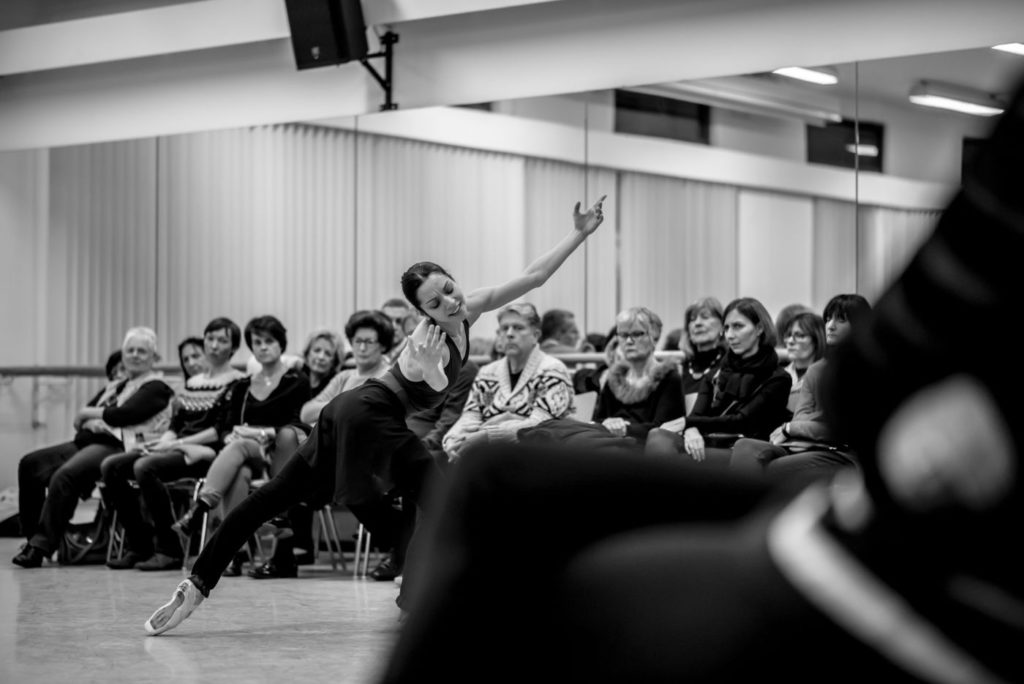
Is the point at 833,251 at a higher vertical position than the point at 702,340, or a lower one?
higher

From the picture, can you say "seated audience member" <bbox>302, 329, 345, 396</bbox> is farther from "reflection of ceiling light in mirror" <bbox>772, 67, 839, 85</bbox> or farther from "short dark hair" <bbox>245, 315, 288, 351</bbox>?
"reflection of ceiling light in mirror" <bbox>772, 67, 839, 85</bbox>

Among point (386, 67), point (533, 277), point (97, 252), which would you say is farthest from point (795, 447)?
point (97, 252)

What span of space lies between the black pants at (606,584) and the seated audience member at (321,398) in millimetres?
5696

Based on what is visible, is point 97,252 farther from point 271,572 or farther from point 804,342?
point 804,342

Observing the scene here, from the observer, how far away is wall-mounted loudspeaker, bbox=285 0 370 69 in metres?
8.31

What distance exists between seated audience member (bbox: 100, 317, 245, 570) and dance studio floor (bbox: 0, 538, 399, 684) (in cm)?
33

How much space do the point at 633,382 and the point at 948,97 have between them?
2314 mm

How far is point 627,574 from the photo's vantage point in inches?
23.7

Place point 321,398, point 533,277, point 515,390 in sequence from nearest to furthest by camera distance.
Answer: point 533,277, point 515,390, point 321,398

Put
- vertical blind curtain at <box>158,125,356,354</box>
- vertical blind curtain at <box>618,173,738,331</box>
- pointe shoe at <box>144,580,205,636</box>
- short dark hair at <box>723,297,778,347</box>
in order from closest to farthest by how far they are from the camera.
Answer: pointe shoe at <box>144,580,205,636</box> → short dark hair at <box>723,297,778,347</box> → vertical blind curtain at <box>618,173,738,331</box> → vertical blind curtain at <box>158,125,356,354</box>

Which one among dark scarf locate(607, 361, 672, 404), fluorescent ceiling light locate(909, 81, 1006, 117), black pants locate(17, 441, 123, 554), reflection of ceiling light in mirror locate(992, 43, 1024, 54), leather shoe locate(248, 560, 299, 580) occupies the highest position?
reflection of ceiling light in mirror locate(992, 43, 1024, 54)

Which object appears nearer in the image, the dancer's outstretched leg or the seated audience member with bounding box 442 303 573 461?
the dancer's outstretched leg

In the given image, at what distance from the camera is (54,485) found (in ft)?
24.2

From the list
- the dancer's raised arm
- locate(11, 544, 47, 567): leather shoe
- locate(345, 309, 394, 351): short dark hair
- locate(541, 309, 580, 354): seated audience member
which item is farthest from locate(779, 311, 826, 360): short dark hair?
locate(11, 544, 47, 567): leather shoe
